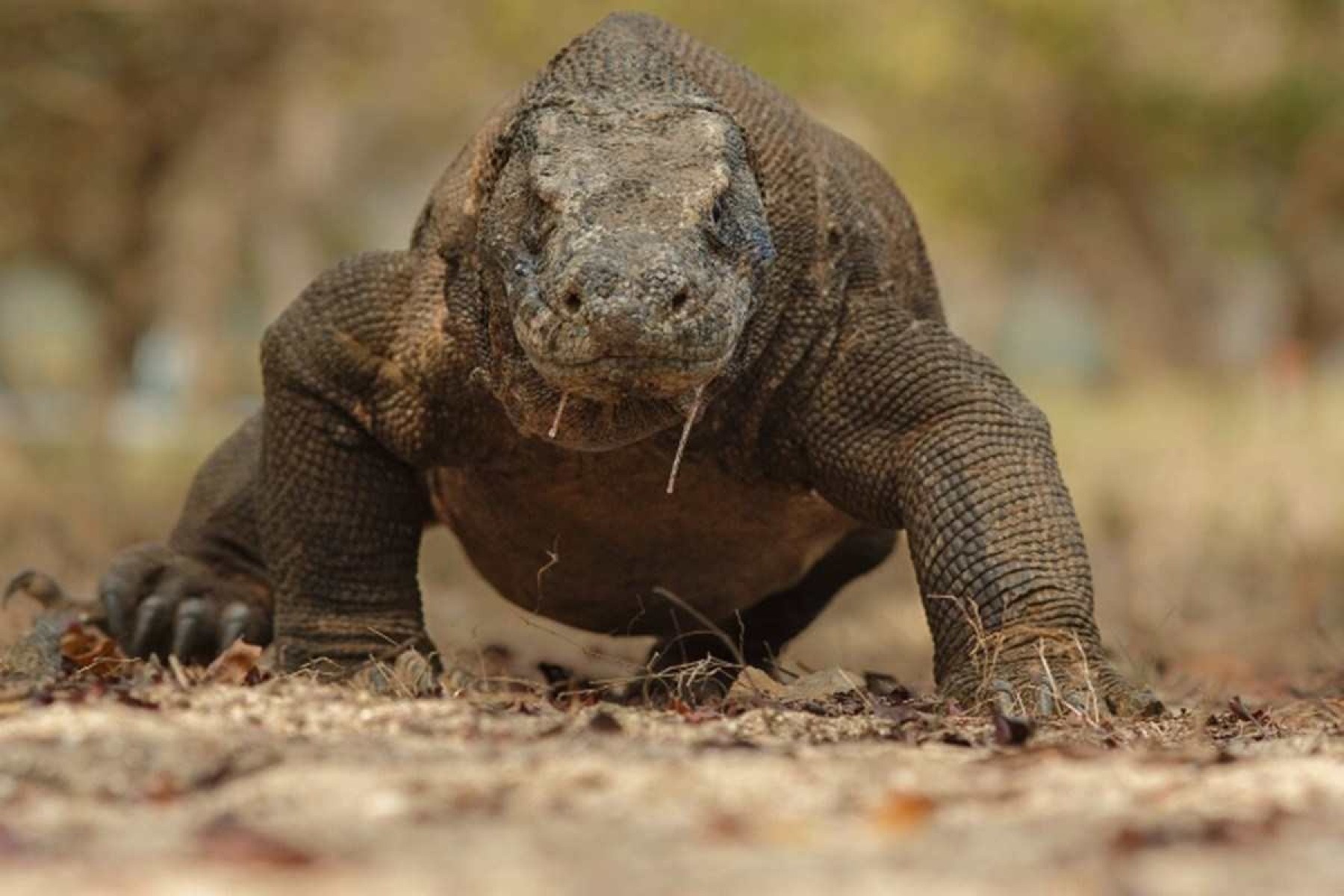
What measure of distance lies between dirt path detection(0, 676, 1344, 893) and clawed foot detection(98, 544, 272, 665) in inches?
72.9

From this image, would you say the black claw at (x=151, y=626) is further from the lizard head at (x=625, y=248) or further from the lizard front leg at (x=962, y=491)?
the lizard front leg at (x=962, y=491)

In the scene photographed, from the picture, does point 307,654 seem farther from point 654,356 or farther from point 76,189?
point 76,189

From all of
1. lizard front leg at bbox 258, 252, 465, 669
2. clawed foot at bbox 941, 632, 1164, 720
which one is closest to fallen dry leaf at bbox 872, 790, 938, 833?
clawed foot at bbox 941, 632, 1164, 720

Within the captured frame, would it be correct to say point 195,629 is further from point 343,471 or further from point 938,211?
point 938,211

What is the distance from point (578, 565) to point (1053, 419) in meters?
8.91

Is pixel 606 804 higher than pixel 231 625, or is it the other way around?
pixel 606 804

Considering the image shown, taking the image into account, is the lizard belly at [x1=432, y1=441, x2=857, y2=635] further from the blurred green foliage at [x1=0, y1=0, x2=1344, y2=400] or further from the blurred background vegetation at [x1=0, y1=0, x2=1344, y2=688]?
the blurred green foliage at [x1=0, y1=0, x2=1344, y2=400]

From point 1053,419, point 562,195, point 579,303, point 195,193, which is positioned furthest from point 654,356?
point 195,193

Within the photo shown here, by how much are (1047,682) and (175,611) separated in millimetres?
2319

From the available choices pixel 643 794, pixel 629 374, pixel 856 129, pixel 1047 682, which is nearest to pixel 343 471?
pixel 629 374

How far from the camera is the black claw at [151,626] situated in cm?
524

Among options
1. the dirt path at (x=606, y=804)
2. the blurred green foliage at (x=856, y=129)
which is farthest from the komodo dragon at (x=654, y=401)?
the blurred green foliage at (x=856, y=129)

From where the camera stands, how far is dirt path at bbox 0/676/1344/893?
2012mm

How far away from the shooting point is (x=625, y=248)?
11.2ft
